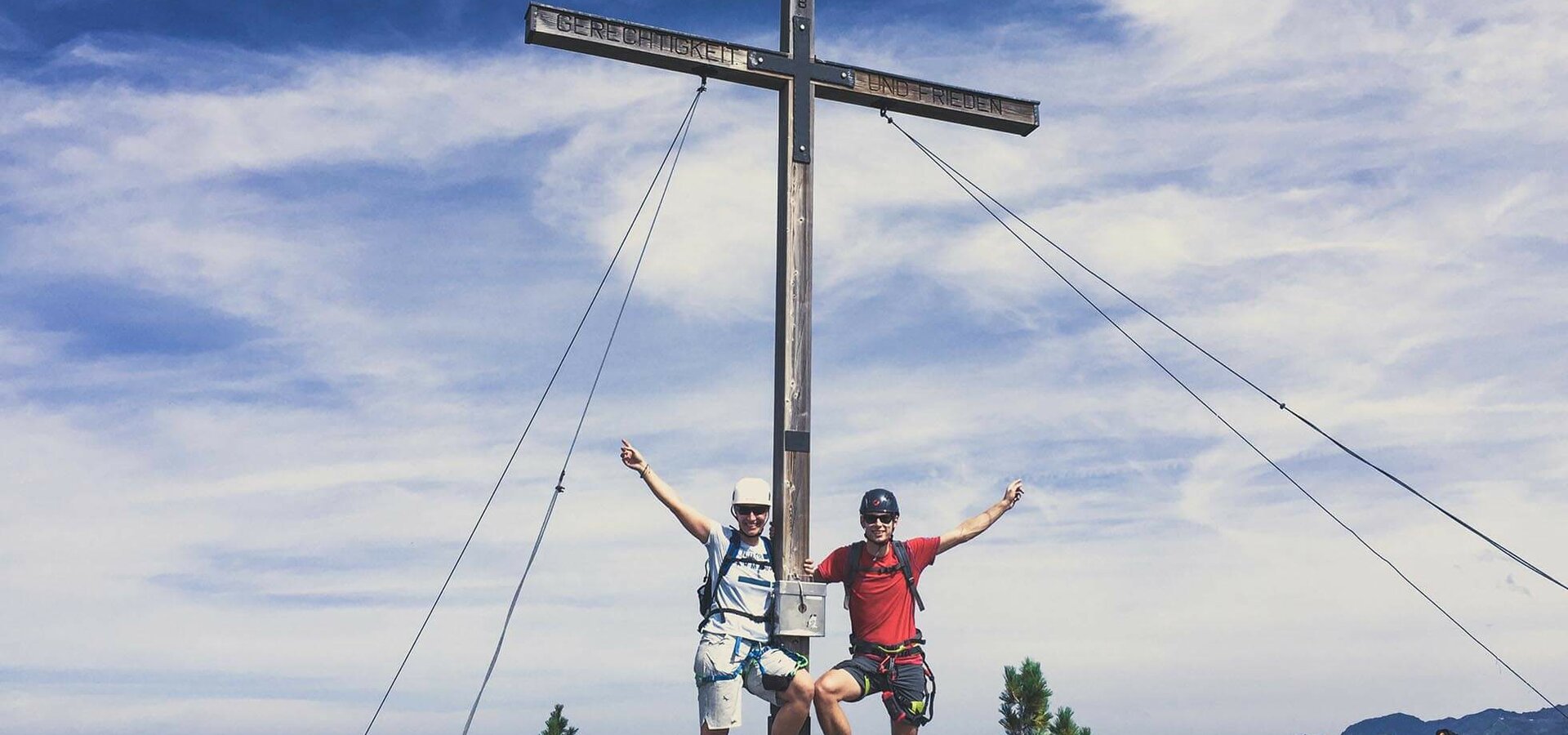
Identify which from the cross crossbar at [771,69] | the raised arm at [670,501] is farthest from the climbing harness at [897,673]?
the cross crossbar at [771,69]

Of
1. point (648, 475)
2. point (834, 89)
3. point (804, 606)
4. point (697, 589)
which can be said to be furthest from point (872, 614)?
point (834, 89)

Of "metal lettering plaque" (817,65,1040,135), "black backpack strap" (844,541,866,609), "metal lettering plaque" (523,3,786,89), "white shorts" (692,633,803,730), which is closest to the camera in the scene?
"white shorts" (692,633,803,730)

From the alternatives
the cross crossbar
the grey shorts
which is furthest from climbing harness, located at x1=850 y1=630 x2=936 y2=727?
the cross crossbar

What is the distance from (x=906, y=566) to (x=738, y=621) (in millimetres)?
1357

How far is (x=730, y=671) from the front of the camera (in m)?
9.42

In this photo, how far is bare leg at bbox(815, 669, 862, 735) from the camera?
9.53m

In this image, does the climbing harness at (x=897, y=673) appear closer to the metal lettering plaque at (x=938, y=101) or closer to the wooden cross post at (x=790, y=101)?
the wooden cross post at (x=790, y=101)

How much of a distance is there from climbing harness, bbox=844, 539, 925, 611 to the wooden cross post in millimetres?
400

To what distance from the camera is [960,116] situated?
12086mm

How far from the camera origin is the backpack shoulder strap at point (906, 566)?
1007 centimetres

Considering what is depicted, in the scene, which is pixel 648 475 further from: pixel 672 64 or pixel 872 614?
pixel 672 64

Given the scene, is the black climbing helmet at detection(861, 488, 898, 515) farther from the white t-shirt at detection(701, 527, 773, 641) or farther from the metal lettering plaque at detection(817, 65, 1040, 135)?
the metal lettering plaque at detection(817, 65, 1040, 135)

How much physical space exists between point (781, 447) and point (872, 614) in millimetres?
1427

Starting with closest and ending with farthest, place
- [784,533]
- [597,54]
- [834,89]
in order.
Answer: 1. [784,533]
2. [597,54]
3. [834,89]
